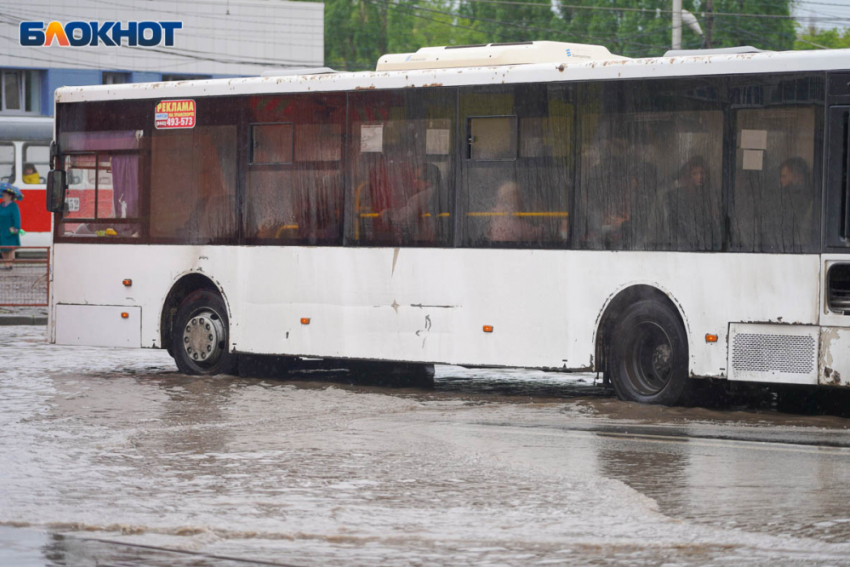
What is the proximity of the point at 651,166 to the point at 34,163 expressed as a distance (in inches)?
1216

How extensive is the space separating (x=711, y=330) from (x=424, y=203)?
126 inches

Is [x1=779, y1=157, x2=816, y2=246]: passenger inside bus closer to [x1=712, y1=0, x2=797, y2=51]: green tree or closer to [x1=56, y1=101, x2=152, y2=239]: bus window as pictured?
[x1=56, y1=101, x2=152, y2=239]: bus window

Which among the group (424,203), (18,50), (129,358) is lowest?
(129,358)

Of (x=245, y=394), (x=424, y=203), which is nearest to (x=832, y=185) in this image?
(x=424, y=203)

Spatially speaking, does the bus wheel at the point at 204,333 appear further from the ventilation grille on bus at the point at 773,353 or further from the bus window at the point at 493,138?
the ventilation grille on bus at the point at 773,353

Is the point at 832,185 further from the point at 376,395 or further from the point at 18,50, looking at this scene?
the point at 18,50

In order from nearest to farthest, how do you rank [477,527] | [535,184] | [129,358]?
[477,527]
[535,184]
[129,358]

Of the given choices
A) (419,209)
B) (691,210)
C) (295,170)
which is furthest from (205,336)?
(691,210)

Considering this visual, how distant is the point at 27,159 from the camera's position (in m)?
41.2

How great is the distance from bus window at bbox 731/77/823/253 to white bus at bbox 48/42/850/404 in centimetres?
2

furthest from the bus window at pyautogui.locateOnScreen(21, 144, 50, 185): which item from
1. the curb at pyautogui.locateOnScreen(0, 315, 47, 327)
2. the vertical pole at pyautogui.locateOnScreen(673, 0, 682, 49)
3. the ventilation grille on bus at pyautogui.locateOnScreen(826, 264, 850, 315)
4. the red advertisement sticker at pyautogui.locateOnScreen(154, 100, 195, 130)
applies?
→ the ventilation grille on bus at pyautogui.locateOnScreen(826, 264, 850, 315)

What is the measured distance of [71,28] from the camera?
57.2 m

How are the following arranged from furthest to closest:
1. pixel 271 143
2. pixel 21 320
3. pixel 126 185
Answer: pixel 21 320 → pixel 126 185 → pixel 271 143

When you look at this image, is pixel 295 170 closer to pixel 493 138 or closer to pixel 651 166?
pixel 493 138
